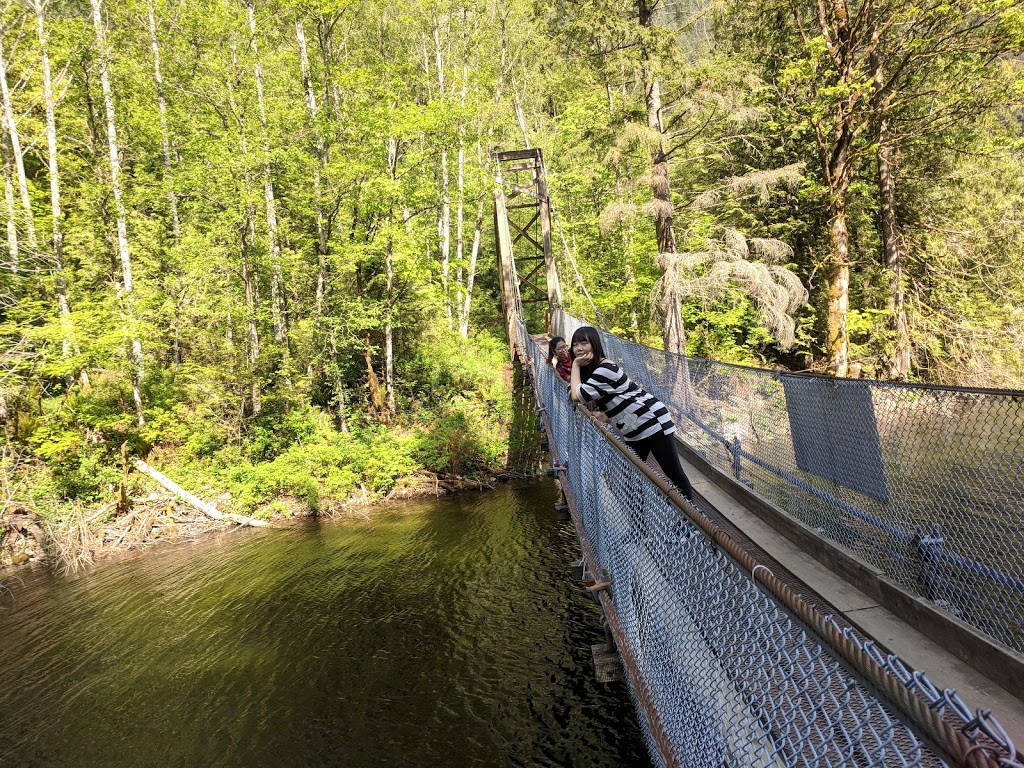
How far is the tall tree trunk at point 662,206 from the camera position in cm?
941

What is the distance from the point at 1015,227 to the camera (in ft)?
34.1

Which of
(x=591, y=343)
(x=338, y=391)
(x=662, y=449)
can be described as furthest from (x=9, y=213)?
(x=662, y=449)

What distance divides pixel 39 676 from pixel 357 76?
10.6 m

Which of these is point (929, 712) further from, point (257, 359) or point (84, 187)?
point (84, 187)

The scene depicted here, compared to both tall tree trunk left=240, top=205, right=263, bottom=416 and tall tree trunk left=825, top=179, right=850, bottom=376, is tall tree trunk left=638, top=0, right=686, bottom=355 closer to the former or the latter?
tall tree trunk left=825, top=179, right=850, bottom=376

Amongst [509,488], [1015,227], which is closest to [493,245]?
[509,488]

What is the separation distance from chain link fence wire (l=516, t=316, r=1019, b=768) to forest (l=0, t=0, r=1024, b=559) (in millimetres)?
6382

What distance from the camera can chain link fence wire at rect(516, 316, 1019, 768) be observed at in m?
0.86

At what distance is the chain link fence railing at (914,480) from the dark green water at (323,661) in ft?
6.77

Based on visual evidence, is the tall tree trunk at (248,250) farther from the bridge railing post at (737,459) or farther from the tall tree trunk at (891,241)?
the tall tree trunk at (891,241)

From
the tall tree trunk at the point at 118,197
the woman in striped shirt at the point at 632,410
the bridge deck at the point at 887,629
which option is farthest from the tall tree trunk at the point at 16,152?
the bridge deck at the point at 887,629

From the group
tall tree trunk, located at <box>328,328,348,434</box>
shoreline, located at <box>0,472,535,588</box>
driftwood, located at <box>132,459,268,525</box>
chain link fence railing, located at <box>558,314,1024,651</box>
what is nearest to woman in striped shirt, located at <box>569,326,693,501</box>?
chain link fence railing, located at <box>558,314,1024,651</box>

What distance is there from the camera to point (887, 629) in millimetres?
2514

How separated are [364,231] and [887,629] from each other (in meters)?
11.5
